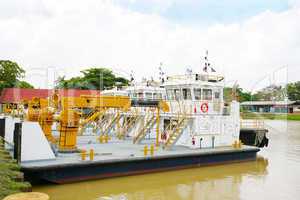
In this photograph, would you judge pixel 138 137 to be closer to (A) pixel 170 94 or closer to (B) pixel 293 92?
(A) pixel 170 94

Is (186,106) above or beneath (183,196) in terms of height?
above

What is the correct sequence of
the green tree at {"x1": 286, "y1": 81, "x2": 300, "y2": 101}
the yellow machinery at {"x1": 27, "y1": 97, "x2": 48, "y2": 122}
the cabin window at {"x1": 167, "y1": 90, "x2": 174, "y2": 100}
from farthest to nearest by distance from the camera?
the green tree at {"x1": 286, "y1": 81, "x2": 300, "y2": 101} → the cabin window at {"x1": 167, "y1": 90, "x2": 174, "y2": 100} → the yellow machinery at {"x1": 27, "y1": 97, "x2": 48, "y2": 122}

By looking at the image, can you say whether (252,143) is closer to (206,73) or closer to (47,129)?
(206,73)

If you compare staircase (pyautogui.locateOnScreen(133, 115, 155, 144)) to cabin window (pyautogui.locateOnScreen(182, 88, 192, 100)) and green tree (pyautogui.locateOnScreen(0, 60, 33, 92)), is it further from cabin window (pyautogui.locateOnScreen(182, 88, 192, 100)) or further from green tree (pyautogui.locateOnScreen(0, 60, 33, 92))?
green tree (pyautogui.locateOnScreen(0, 60, 33, 92))

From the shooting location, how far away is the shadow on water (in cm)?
1020

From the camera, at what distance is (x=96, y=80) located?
5266 centimetres

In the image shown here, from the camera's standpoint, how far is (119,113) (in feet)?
65.9

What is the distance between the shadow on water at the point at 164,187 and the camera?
33.4 feet

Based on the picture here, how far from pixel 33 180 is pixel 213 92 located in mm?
9105

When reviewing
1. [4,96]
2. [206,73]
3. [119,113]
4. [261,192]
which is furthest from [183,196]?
[4,96]

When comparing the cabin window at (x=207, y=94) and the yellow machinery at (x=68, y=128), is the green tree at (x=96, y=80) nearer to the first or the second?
the cabin window at (x=207, y=94)

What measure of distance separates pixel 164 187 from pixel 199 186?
1265mm

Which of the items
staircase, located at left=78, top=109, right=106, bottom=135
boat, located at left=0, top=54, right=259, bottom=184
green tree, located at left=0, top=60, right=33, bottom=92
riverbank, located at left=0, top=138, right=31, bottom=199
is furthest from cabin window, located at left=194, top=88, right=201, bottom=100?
green tree, located at left=0, top=60, right=33, bottom=92

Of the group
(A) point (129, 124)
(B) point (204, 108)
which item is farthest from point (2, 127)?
(B) point (204, 108)
